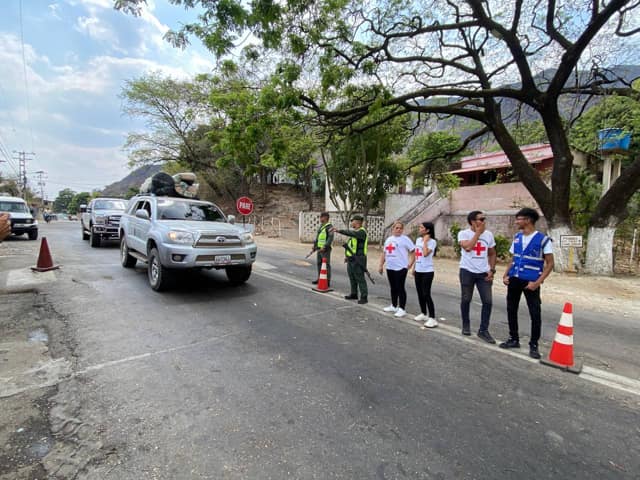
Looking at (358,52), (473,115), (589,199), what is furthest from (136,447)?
(589,199)

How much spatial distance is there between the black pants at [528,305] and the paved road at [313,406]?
391 mm

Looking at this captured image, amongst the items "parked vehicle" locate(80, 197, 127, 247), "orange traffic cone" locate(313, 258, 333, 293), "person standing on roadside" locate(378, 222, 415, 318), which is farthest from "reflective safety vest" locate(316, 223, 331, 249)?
"parked vehicle" locate(80, 197, 127, 247)

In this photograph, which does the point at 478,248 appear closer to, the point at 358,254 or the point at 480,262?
the point at 480,262

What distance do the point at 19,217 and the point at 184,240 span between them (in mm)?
13388

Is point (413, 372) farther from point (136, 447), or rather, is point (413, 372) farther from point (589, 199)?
point (589, 199)

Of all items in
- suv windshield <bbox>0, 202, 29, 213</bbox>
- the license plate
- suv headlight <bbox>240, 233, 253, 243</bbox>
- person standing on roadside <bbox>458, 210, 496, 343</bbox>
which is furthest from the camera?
suv windshield <bbox>0, 202, 29, 213</bbox>

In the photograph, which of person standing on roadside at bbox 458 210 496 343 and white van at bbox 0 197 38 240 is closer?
person standing on roadside at bbox 458 210 496 343

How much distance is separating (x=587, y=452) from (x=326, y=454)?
75.3 inches

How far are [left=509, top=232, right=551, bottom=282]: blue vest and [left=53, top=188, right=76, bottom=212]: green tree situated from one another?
151 metres

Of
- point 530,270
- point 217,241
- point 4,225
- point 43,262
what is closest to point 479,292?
point 530,270

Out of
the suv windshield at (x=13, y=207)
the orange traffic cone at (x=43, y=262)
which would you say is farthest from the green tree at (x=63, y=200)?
the orange traffic cone at (x=43, y=262)

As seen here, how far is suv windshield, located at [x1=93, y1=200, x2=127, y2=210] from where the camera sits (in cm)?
1271

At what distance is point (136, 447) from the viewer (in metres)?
2.22

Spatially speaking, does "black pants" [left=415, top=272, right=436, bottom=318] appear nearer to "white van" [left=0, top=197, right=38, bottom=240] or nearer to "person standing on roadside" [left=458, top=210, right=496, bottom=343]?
"person standing on roadside" [left=458, top=210, right=496, bottom=343]
